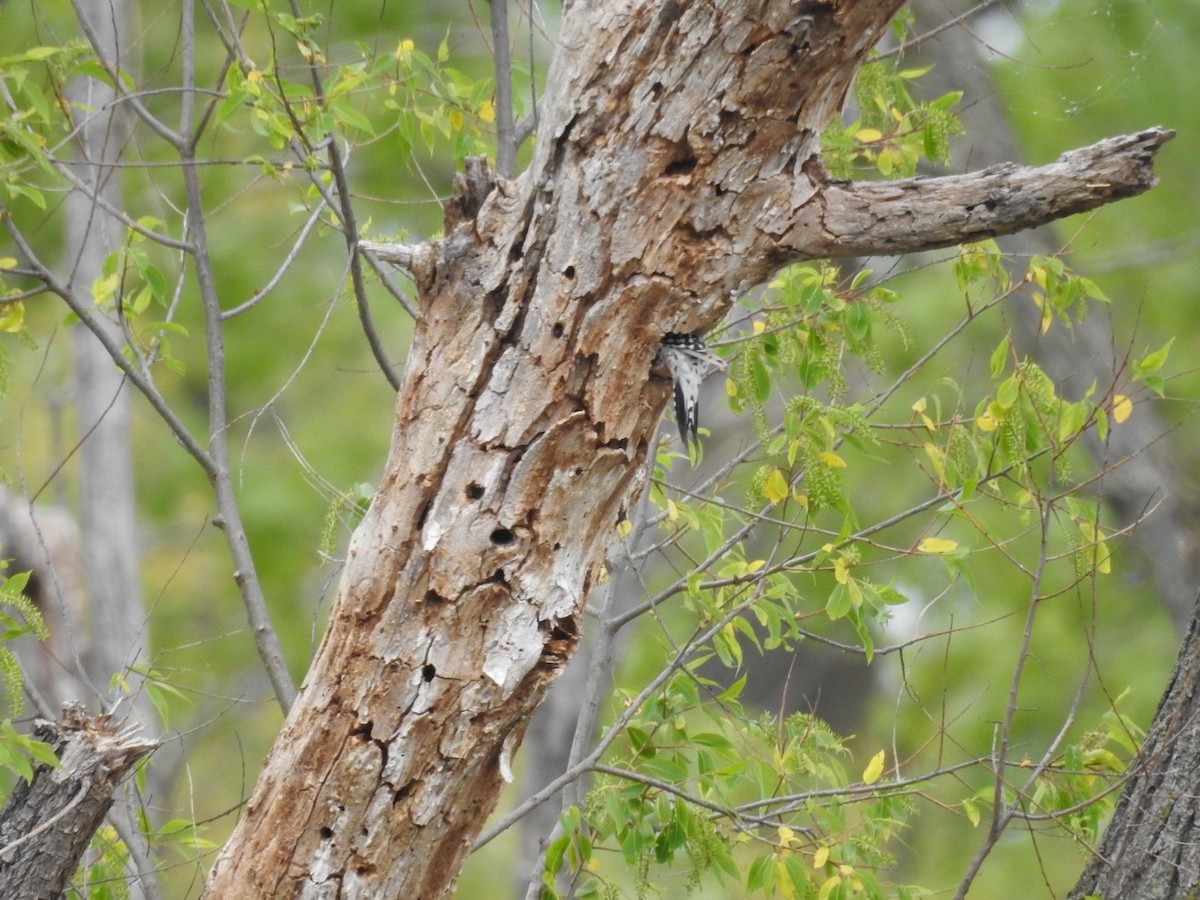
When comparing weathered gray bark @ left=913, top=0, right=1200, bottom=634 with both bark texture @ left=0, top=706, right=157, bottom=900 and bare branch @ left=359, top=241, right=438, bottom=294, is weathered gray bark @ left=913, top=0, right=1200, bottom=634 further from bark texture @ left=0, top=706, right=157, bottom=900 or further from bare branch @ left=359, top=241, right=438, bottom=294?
bark texture @ left=0, top=706, right=157, bottom=900

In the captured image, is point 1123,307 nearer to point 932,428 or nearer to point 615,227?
point 932,428

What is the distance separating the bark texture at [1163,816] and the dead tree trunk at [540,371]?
1.25m

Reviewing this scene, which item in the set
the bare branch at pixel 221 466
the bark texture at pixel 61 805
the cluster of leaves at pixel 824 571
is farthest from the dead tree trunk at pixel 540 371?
the bare branch at pixel 221 466

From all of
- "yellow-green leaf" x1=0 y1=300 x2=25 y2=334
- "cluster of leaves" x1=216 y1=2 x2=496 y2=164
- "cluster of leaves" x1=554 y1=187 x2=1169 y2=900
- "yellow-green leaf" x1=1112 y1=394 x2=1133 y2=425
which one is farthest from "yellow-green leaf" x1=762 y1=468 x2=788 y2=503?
"yellow-green leaf" x1=0 y1=300 x2=25 y2=334

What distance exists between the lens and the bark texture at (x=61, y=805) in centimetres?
229

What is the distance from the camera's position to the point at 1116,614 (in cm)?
620

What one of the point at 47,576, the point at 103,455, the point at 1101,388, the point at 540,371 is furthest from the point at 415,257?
the point at 103,455

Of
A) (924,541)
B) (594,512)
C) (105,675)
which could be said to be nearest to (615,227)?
(594,512)

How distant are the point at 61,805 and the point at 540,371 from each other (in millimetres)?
1204

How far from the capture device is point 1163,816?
2.62 m

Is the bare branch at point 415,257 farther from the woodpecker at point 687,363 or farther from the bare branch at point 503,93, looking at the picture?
the bare branch at point 503,93

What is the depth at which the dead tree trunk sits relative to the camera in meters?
2.11

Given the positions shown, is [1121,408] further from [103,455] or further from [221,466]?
[103,455]

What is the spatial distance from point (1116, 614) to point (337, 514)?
4.57 meters
